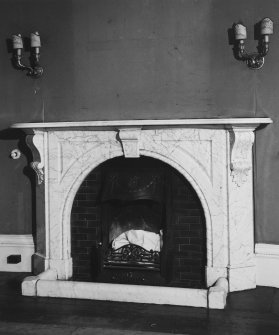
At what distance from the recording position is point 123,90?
476cm

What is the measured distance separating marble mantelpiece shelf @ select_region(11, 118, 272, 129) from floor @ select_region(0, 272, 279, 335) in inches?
56.5

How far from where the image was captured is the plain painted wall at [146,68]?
179 inches

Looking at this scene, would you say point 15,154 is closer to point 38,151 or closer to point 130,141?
point 38,151

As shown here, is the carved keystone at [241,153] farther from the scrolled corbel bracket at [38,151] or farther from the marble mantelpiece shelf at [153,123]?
the scrolled corbel bracket at [38,151]

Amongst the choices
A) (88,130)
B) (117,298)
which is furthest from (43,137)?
(117,298)

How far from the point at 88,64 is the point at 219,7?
1266 mm

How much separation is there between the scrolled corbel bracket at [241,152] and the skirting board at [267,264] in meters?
0.63

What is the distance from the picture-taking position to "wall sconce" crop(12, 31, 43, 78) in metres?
4.79

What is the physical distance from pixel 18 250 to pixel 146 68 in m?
2.15

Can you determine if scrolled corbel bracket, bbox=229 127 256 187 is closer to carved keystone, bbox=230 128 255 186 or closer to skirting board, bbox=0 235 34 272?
carved keystone, bbox=230 128 255 186

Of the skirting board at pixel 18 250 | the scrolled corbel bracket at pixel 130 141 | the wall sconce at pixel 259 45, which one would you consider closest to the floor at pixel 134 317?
the skirting board at pixel 18 250

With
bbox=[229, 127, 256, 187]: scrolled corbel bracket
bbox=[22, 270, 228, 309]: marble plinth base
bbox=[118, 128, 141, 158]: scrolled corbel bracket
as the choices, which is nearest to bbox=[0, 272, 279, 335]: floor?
bbox=[22, 270, 228, 309]: marble plinth base

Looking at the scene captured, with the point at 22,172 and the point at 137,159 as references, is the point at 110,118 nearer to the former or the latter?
the point at 137,159

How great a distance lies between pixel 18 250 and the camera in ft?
16.9
